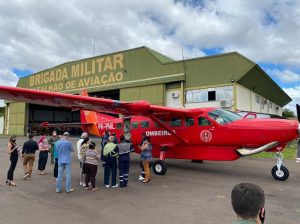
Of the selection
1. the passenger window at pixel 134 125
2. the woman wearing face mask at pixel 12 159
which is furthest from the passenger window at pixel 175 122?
the woman wearing face mask at pixel 12 159

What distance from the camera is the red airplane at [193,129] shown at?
9.33m

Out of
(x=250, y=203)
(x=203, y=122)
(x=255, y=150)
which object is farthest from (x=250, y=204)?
(x=203, y=122)

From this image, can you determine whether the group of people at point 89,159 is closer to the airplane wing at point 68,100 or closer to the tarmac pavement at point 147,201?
the tarmac pavement at point 147,201

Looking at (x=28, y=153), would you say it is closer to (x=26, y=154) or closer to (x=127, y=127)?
(x=26, y=154)

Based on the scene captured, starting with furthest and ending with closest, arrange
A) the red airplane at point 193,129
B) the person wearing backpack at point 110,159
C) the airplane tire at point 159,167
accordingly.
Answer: the airplane tire at point 159,167
the red airplane at point 193,129
the person wearing backpack at point 110,159

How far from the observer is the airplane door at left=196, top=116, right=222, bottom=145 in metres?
10.7

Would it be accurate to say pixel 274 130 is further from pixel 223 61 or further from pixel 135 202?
pixel 223 61

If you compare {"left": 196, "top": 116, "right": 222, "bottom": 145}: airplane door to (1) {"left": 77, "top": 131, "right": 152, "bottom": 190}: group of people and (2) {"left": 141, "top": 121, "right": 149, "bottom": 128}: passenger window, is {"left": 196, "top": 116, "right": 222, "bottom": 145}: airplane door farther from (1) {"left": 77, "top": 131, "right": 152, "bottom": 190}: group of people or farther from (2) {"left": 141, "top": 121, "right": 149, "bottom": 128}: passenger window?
(1) {"left": 77, "top": 131, "right": 152, "bottom": 190}: group of people

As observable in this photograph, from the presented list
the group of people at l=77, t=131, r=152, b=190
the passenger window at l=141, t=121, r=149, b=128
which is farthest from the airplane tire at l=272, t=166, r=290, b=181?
the passenger window at l=141, t=121, r=149, b=128

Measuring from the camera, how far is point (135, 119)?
1404cm

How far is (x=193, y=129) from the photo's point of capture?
11508 millimetres

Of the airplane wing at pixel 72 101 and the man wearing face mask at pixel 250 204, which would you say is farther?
the airplane wing at pixel 72 101

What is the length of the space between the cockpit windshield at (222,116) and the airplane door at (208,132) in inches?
10.3

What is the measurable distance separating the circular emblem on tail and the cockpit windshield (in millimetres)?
613
